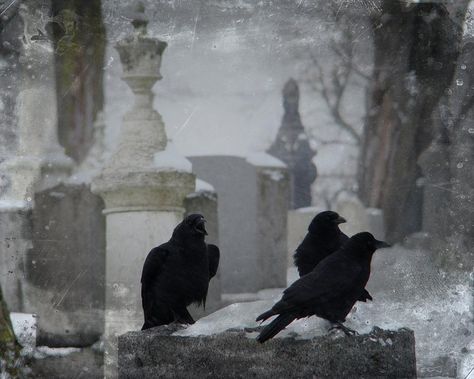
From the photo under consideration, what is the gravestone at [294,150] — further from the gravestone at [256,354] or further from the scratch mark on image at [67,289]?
the gravestone at [256,354]

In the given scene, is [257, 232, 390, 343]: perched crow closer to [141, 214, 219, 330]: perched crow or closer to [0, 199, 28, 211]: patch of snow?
[141, 214, 219, 330]: perched crow

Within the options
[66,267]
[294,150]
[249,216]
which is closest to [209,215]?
[249,216]

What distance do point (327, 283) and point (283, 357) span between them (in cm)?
43

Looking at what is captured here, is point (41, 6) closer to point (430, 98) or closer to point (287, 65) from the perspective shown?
point (287, 65)


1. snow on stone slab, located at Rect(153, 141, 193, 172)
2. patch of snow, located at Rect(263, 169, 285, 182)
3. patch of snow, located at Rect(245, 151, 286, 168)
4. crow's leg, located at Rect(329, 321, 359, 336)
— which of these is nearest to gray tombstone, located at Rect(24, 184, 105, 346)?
snow on stone slab, located at Rect(153, 141, 193, 172)

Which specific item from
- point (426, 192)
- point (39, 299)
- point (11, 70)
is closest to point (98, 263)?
point (39, 299)

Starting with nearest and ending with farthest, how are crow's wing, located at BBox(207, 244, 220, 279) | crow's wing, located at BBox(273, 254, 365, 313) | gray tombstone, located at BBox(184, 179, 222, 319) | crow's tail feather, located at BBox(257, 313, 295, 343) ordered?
crow's tail feather, located at BBox(257, 313, 295, 343), crow's wing, located at BBox(273, 254, 365, 313), crow's wing, located at BBox(207, 244, 220, 279), gray tombstone, located at BBox(184, 179, 222, 319)

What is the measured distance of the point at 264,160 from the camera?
11141mm

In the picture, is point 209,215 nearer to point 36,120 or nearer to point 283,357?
point 36,120

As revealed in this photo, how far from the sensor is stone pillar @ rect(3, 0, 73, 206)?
36.1 ft

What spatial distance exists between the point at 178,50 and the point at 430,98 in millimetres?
3040

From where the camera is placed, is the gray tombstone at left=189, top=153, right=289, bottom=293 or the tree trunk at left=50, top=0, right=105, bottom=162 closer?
the gray tombstone at left=189, top=153, right=289, bottom=293

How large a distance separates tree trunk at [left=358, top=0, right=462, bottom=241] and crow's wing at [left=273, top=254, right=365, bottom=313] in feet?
21.5

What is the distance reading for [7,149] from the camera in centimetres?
1108
